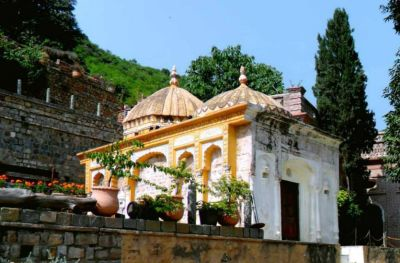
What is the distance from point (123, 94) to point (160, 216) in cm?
3440

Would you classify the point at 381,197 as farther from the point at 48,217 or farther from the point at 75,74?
the point at 48,217

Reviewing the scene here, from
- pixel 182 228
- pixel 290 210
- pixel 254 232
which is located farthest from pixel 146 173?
pixel 182 228

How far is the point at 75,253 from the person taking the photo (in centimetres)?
883

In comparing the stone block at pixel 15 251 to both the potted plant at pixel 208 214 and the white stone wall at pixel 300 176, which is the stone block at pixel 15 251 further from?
the white stone wall at pixel 300 176

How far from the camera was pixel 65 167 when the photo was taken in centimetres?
2269

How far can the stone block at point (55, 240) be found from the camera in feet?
27.9

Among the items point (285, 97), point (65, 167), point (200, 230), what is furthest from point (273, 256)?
point (285, 97)

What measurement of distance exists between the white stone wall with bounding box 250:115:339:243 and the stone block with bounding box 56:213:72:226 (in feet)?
19.9

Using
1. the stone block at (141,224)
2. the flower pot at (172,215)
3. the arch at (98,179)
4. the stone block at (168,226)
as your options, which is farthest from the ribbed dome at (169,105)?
the stone block at (141,224)

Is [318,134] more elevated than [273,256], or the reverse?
[318,134]

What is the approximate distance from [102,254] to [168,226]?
1565 mm

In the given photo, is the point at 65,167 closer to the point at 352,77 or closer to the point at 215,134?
the point at 215,134

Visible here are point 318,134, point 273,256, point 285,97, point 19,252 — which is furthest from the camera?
point 285,97

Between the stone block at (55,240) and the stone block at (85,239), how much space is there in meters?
0.29
